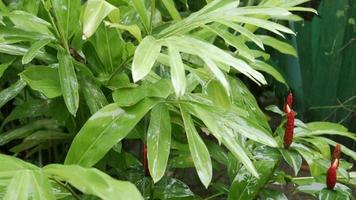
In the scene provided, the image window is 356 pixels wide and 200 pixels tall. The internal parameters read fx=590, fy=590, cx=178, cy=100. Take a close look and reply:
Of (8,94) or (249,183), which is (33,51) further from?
(249,183)

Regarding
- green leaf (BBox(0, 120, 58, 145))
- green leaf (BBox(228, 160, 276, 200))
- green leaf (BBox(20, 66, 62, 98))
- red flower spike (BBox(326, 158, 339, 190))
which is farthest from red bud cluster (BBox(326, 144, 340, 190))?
green leaf (BBox(0, 120, 58, 145))

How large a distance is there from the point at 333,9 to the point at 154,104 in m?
1.38

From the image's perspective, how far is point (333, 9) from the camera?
2062 millimetres

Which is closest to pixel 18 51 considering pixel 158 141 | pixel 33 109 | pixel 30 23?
pixel 30 23

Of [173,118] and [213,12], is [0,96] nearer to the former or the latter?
[173,118]

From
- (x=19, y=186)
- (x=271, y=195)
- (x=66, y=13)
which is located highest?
(x=66, y=13)

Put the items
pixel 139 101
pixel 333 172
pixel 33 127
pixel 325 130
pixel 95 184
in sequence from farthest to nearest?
pixel 33 127 < pixel 325 130 < pixel 333 172 < pixel 139 101 < pixel 95 184

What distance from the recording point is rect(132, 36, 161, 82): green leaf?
71 cm

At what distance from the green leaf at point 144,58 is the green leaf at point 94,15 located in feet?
0.22

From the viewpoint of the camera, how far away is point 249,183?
1.01m

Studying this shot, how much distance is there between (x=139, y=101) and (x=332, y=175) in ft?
1.13

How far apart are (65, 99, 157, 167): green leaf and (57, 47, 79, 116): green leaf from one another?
0.08 meters

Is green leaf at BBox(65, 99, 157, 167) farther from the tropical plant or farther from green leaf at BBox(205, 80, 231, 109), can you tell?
green leaf at BBox(205, 80, 231, 109)

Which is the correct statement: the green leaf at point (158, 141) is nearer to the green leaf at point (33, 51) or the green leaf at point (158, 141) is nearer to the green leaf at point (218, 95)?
the green leaf at point (218, 95)
